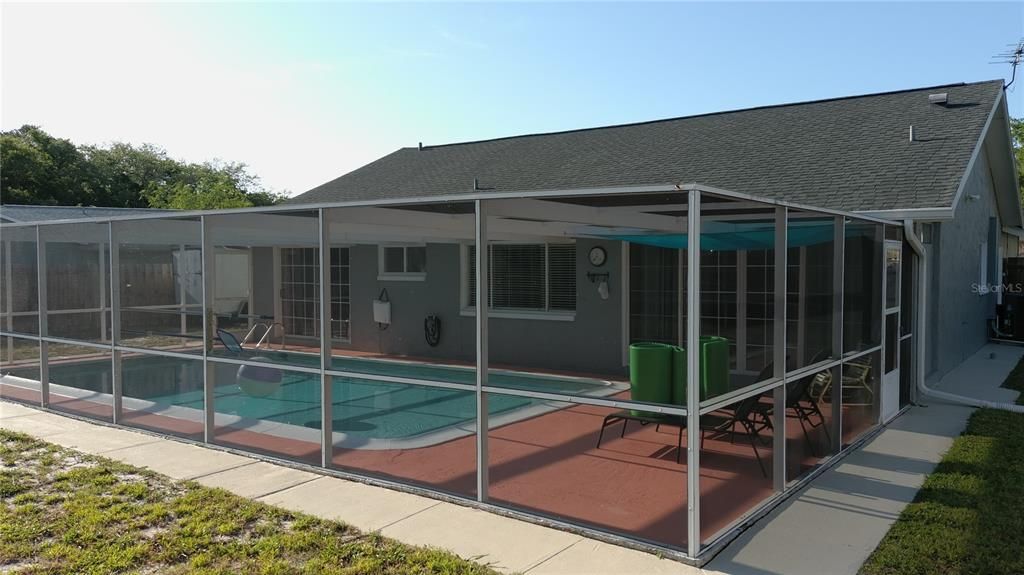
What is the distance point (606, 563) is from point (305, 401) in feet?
15.5

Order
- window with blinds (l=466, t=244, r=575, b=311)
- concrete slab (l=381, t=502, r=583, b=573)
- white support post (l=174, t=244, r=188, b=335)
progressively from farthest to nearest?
white support post (l=174, t=244, r=188, b=335)
window with blinds (l=466, t=244, r=575, b=311)
concrete slab (l=381, t=502, r=583, b=573)

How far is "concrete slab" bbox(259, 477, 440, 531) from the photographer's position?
16.5 feet

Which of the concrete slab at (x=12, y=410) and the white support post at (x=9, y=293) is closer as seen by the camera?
the concrete slab at (x=12, y=410)

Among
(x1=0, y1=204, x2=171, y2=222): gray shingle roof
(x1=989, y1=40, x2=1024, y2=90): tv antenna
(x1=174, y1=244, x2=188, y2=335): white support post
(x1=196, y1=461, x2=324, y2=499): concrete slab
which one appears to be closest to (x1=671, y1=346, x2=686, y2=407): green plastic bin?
(x1=196, y1=461, x2=324, y2=499): concrete slab

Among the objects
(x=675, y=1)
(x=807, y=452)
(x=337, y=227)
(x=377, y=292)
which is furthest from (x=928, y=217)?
(x=377, y=292)

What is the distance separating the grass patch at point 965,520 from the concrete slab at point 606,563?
1.14m

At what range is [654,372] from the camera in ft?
22.2

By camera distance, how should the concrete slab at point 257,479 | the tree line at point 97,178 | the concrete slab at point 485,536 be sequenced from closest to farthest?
the concrete slab at point 485,536, the concrete slab at point 257,479, the tree line at point 97,178

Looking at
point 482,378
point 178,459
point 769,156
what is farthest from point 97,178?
point 482,378

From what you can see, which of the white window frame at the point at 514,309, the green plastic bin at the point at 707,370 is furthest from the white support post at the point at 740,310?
the white window frame at the point at 514,309

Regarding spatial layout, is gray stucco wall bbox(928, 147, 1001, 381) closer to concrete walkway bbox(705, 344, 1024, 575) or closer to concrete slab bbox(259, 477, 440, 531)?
concrete walkway bbox(705, 344, 1024, 575)

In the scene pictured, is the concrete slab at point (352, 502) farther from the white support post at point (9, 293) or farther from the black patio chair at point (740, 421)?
the white support post at point (9, 293)

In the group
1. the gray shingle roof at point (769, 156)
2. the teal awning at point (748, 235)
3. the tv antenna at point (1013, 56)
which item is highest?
the tv antenna at point (1013, 56)

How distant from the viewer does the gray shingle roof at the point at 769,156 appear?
9.25 metres
